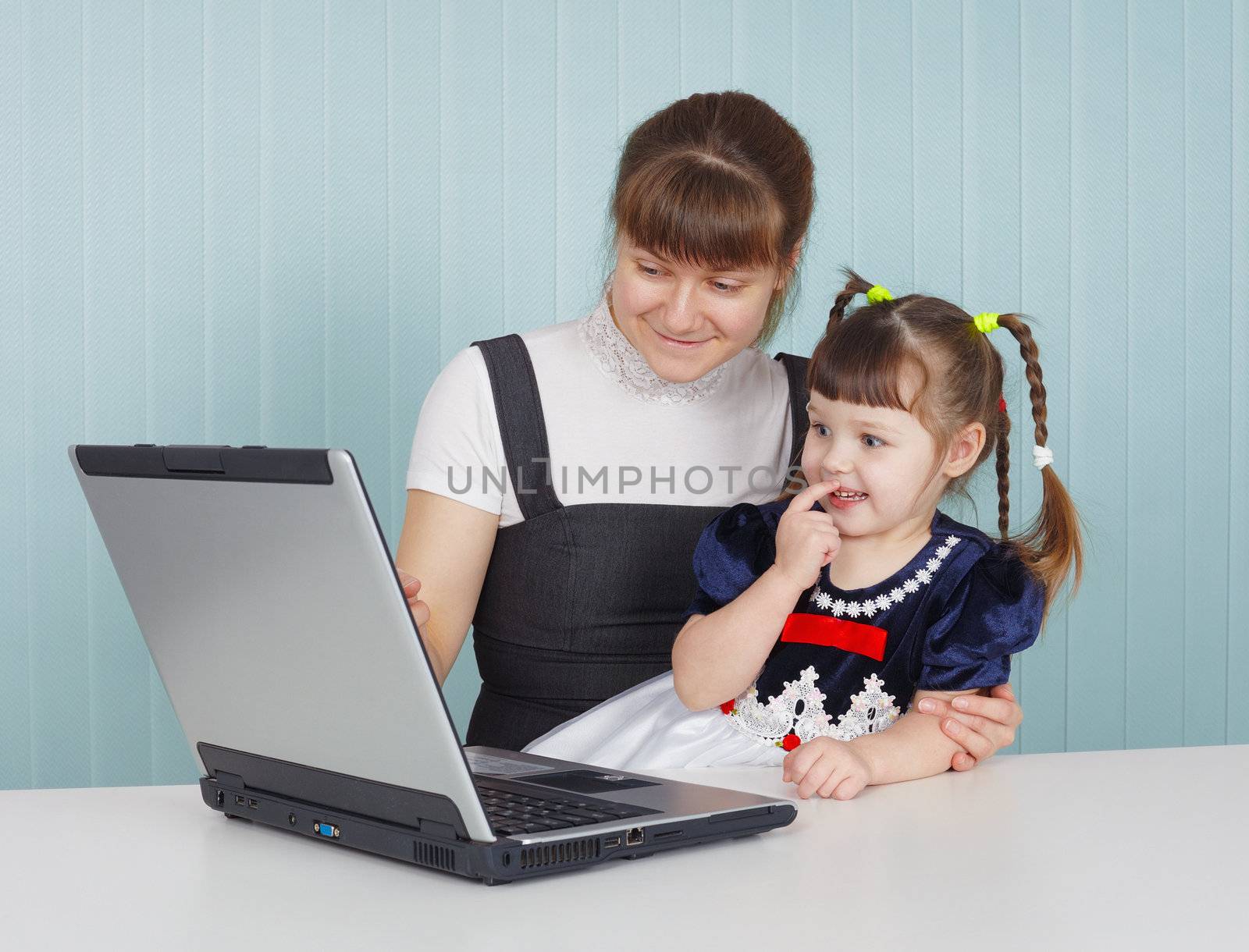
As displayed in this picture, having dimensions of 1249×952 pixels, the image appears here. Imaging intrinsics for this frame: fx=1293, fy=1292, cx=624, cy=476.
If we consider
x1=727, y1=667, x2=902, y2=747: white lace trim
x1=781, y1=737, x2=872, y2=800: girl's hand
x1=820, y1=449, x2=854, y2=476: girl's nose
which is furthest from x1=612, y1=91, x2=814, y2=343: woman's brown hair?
x1=781, y1=737, x2=872, y2=800: girl's hand

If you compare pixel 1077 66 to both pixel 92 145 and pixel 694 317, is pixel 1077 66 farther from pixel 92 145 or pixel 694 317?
pixel 92 145

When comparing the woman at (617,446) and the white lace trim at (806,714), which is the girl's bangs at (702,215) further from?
the white lace trim at (806,714)

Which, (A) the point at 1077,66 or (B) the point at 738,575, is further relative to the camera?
(A) the point at 1077,66

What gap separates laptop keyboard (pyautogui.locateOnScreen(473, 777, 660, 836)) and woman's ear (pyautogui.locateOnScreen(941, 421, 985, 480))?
64 centimetres

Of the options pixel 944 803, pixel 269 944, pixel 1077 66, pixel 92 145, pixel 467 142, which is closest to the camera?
pixel 269 944

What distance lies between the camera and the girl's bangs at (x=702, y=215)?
1391mm

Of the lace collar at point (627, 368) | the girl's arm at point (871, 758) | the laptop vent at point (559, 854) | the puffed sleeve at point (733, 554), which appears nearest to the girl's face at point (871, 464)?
the puffed sleeve at point (733, 554)

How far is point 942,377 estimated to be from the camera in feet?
4.41

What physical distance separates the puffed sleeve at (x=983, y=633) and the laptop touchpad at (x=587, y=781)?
0.38 metres

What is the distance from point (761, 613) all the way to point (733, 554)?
15 centimetres

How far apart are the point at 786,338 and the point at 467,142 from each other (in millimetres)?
730

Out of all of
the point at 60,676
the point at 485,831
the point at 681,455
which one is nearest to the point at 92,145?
the point at 60,676

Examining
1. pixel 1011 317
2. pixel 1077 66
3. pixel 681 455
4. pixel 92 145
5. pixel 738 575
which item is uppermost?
pixel 1077 66

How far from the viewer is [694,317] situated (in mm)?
1453
